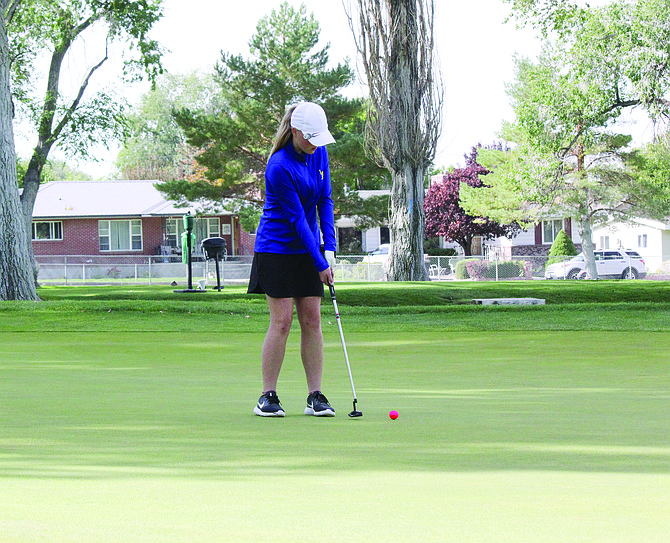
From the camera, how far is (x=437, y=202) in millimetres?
52938

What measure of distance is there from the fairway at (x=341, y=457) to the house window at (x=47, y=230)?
A: 45158mm

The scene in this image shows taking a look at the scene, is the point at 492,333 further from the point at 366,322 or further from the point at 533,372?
the point at 533,372

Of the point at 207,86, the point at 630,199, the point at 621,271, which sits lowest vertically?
the point at 621,271

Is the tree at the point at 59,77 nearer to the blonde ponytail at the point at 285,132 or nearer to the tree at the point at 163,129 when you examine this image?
the blonde ponytail at the point at 285,132

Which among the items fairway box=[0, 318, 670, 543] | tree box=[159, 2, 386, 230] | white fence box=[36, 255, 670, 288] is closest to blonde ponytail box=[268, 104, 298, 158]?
fairway box=[0, 318, 670, 543]

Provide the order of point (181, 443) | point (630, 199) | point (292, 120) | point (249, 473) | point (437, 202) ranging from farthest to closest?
point (437, 202)
point (630, 199)
point (292, 120)
point (181, 443)
point (249, 473)

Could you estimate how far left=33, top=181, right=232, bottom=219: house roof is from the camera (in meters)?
50.1

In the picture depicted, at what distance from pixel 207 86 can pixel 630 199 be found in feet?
167

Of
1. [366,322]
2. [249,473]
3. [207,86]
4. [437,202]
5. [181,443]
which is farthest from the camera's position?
[207,86]

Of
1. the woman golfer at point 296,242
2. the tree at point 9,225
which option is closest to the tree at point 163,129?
the tree at point 9,225

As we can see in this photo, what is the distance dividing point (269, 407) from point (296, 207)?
3.94 ft

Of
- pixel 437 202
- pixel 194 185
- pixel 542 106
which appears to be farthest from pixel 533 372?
pixel 437 202

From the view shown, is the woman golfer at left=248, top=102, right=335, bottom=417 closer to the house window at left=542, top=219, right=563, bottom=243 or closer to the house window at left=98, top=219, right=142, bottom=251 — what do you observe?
the house window at left=98, top=219, right=142, bottom=251

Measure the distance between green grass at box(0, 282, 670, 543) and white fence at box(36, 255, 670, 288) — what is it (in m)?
24.6
